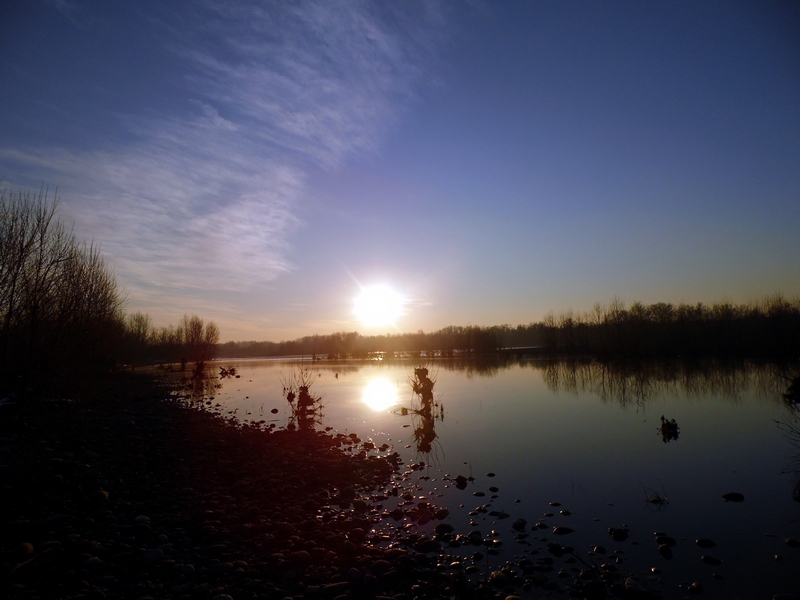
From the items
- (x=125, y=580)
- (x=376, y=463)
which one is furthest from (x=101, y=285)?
(x=125, y=580)

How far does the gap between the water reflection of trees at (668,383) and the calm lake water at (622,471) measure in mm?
229

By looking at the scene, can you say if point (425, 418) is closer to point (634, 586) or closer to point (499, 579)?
point (499, 579)

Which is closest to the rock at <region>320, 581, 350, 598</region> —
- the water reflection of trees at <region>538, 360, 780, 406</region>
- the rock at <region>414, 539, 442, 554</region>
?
the rock at <region>414, 539, 442, 554</region>

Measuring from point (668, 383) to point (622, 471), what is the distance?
19.5 m

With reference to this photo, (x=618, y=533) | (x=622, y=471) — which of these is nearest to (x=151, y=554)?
(x=618, y=533)

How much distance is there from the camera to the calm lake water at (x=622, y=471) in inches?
251

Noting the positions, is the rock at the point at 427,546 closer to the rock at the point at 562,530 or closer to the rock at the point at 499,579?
the rock at the point at 499,579

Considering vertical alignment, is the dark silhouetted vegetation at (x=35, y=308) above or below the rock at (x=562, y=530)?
above

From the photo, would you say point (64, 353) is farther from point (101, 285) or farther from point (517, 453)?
point (517, 453)

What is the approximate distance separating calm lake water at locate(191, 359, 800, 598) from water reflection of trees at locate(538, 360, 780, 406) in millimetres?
229

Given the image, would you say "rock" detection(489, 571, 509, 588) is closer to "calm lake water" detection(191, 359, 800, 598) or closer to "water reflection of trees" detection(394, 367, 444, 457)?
"calm lake water" detection(191, 359, 800, 598)

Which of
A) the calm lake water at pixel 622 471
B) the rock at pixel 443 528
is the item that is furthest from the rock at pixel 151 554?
the rock at pixel 443 528

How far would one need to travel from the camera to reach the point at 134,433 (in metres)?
12.4

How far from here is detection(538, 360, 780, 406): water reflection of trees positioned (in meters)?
22.2
